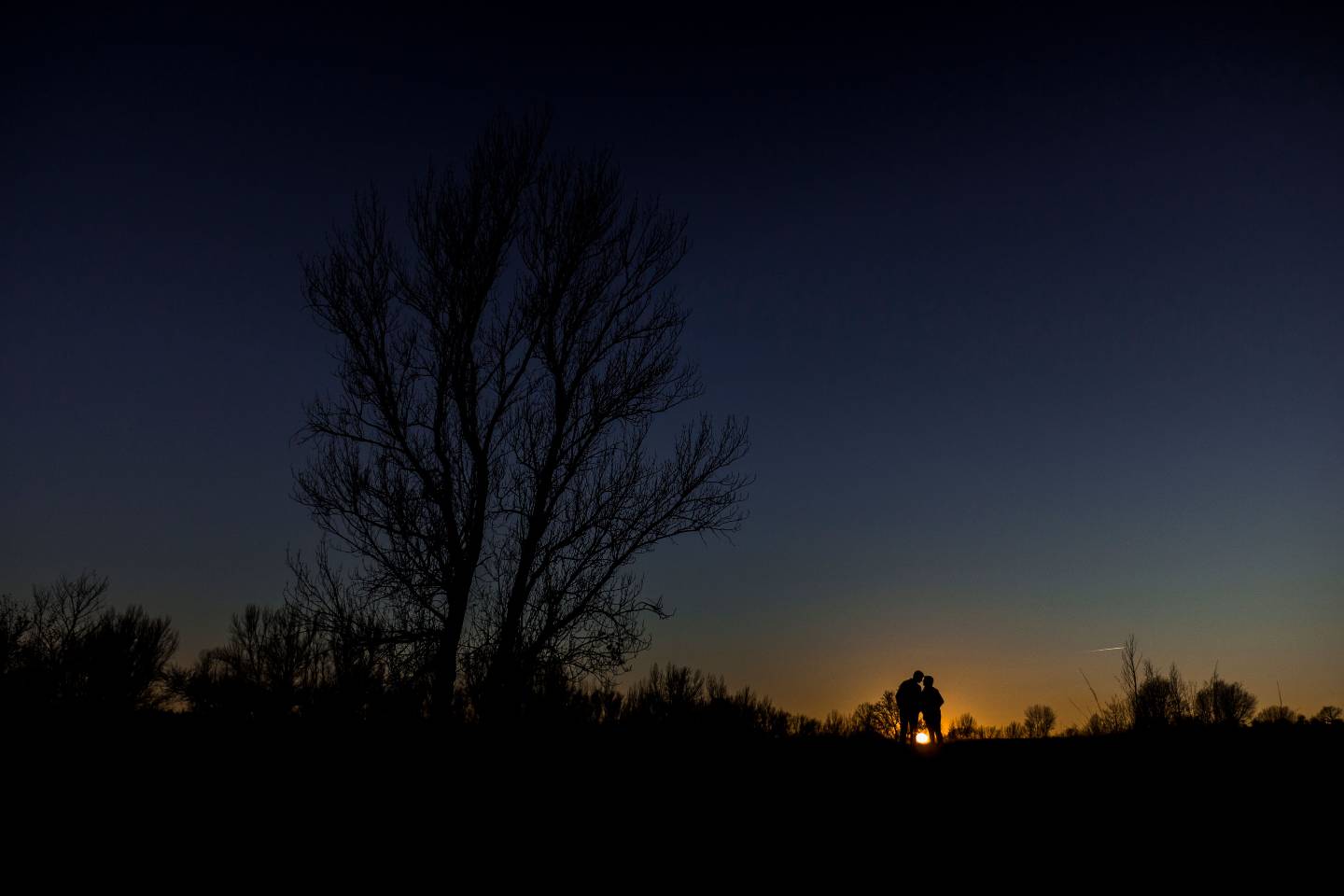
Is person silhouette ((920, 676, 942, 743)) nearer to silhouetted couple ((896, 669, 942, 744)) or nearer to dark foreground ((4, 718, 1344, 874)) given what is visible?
silhouetted couple ((896, 669, 942, 744))

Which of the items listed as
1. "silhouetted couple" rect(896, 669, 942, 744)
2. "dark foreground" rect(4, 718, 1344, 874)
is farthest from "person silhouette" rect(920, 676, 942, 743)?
"dark foreground" rect(4, 718, 1344, 874)

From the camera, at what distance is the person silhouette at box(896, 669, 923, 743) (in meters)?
15.9

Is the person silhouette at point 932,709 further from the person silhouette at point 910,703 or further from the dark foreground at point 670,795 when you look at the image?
the dark foreground at point 670,795

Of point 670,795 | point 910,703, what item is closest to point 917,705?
point 910,703

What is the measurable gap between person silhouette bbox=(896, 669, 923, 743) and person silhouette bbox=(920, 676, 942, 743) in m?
0.11

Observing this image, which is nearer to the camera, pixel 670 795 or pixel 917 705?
pixel 670 795

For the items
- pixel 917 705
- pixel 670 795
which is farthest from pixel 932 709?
pixel 670 795

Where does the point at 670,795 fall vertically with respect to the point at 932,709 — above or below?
below

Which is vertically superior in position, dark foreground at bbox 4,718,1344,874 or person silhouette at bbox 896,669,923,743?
person silhouette at bbox 896,669,923,743

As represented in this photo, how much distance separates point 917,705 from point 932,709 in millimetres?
379

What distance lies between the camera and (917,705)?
15828mm

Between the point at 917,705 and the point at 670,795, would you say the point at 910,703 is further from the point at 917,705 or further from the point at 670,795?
the point at 670,795

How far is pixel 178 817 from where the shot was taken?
7391 mm

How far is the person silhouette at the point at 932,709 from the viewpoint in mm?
15500
